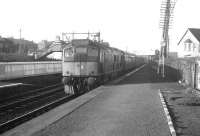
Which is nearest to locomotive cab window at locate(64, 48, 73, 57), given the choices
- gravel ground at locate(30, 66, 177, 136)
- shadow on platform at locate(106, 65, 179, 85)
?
shadow on platform at locate(106, 65, 179, 85)

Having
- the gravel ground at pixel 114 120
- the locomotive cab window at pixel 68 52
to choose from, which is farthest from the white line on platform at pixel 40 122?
the locomotive cab window at pixel 68 52

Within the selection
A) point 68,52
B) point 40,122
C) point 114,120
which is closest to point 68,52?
point 68,52

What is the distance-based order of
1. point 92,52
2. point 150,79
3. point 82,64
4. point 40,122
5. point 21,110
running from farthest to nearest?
point 150,79 < point 92,52 < point 82,64 < point 21,110 < point 40,122

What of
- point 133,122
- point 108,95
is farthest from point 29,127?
point 108,95

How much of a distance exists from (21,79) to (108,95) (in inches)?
494

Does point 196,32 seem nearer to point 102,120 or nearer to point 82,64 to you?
point 82,64

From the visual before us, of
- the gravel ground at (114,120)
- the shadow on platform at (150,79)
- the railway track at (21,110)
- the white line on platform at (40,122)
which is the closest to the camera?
the gravel ground at (114,120)

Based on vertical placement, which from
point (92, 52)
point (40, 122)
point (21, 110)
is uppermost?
point (92, 52)

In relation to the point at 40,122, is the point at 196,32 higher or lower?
higher

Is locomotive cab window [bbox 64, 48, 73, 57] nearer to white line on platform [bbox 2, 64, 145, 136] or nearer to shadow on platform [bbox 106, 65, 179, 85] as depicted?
shadow on platform [bbox 106, 65, 179, 85]

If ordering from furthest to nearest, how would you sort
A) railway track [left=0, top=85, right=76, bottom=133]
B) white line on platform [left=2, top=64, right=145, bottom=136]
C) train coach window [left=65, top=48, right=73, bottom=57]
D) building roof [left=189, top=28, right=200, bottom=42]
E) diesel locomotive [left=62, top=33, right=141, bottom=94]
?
building roof [left=189, top=28, right=200, bottom=42] → train coach window [left=65, top=48, right=73, bottom=57] → diesel locomotive [left=62, top=33, right=141, bottom=94] → railway track [left=0, top=85, right=76, bottom=133] → white line on platform [left=2, top=64, right=145, bottom=136]

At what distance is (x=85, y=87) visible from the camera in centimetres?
1959

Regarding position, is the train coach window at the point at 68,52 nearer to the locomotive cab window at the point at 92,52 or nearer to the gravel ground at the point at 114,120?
the locomotive cab window at the point at 92,52

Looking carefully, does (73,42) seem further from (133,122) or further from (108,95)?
(133,122)
